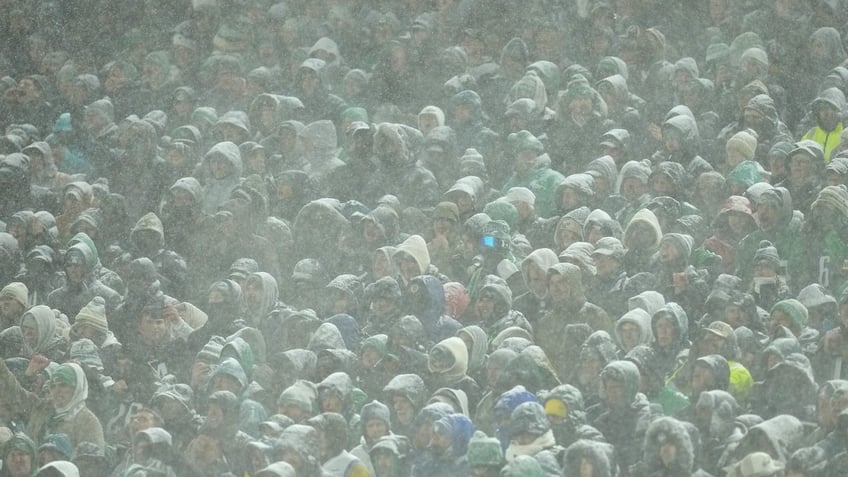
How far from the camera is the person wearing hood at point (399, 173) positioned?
1469cm

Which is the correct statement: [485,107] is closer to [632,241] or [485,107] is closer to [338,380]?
[632,241]

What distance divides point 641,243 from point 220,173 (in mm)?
3909

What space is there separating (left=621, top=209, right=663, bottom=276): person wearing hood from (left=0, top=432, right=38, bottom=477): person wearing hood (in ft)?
14.6

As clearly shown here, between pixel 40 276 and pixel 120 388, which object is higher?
pixel 40 276

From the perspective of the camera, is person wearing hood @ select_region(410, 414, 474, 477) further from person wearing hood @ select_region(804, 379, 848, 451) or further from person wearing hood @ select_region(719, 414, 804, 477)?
person wearing hood @ select_region(804, 379, 848, 451)

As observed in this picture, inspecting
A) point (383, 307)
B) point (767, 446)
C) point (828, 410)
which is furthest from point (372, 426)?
point (828, 410)

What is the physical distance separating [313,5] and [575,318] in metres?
6.08

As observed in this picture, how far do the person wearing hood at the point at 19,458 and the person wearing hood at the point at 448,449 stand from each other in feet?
8.94

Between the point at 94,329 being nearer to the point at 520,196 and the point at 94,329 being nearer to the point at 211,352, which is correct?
the point at 211,352

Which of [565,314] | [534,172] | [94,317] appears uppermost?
[534,172]

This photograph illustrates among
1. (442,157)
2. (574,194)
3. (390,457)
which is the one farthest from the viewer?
(442,157)

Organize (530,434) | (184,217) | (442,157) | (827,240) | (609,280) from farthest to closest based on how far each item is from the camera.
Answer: (442,157)
(184,217)
(609,280)
(827,240)
(530,434)

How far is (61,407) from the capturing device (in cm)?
1273

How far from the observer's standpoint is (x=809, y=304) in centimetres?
1231
